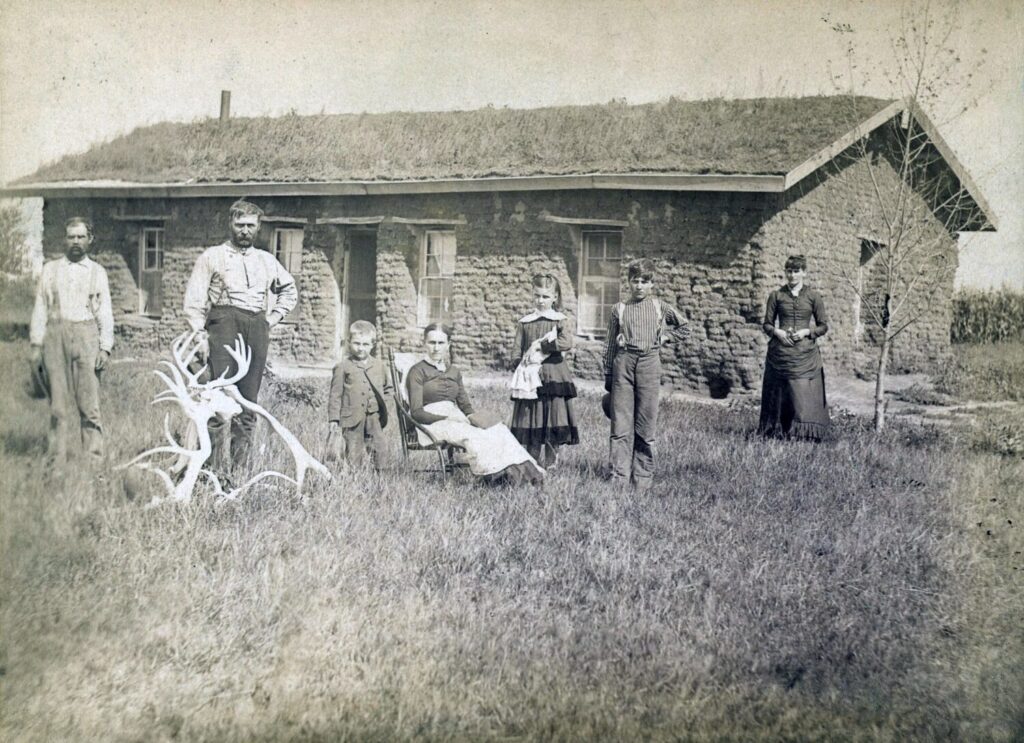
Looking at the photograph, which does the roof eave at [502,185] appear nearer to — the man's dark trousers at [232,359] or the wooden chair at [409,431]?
the wooden chair at [409,431]

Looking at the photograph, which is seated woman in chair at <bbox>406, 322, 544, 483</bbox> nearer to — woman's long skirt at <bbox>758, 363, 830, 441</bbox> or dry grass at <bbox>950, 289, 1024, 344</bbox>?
woman's long skirt at <bbox>758, 363, 830, 441</bbox>

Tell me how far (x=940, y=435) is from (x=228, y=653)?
6014 mm

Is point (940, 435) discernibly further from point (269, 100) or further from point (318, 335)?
point (318, 335)

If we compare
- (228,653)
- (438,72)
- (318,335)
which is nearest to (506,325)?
(318,335)

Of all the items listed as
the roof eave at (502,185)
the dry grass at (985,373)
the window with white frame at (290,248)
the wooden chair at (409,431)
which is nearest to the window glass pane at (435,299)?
the roof eave at (502,185)

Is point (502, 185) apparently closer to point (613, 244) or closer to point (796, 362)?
point (613, 244)

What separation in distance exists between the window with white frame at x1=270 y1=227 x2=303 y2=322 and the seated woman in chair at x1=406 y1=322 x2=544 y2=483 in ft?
18.0

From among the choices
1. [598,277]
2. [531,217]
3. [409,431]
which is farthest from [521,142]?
[409,431]

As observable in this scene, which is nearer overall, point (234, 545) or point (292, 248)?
point (234, 545)

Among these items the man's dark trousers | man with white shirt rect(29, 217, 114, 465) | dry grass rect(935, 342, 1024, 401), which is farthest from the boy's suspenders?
dry grass rect(935, 342, 1024, 401)

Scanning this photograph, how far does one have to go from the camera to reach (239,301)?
5031 millimetres

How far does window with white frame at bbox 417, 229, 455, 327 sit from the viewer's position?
10383 mm

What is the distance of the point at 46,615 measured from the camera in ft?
10.9

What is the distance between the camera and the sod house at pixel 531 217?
9508 millimetres
